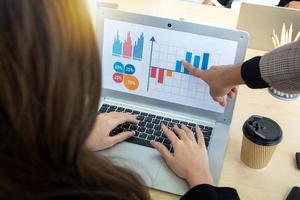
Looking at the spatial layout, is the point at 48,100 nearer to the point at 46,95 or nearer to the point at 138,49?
the point at 46,95

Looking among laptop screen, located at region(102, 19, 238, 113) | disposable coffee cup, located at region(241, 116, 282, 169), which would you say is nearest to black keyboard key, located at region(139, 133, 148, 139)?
laptop screen, located at region(102, 19, 238, 113)

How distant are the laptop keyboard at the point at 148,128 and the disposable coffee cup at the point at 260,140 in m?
0.10

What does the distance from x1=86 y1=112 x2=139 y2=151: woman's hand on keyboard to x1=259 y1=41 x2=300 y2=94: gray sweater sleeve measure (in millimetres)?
340

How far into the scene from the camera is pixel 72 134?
1.51 feet

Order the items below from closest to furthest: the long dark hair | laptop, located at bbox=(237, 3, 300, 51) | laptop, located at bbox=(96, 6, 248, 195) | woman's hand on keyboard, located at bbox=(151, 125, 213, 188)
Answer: the long dark hair → woman's hand on keyboard, located at bbox=(151, 125, 213, 188) → laptop, located at bbox=(96, 6, 248, 195) → laptop, located at bbox=(237, 3, 300, 51)

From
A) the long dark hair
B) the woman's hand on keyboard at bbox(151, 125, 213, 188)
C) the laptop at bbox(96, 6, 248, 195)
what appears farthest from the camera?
the laptop at bbox(96, 6, 248, 195)

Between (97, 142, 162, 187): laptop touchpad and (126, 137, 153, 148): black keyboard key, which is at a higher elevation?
(126, 137, 153, 148): black keyboard key

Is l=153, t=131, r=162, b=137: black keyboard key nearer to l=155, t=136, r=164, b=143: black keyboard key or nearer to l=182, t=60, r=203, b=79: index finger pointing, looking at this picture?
l=155, t=136, r=164, b=143: black keyboard key

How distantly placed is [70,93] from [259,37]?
41.1 inches

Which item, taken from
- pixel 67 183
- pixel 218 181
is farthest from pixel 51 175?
pixel 218 181

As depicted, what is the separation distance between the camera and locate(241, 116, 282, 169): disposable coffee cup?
2.78ft

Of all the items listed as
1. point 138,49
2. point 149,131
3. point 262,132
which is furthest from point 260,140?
point 138,49

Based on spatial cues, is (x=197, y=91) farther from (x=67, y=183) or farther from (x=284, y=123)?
(x=67, y=183)

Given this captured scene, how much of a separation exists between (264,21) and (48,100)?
3.43 feet
